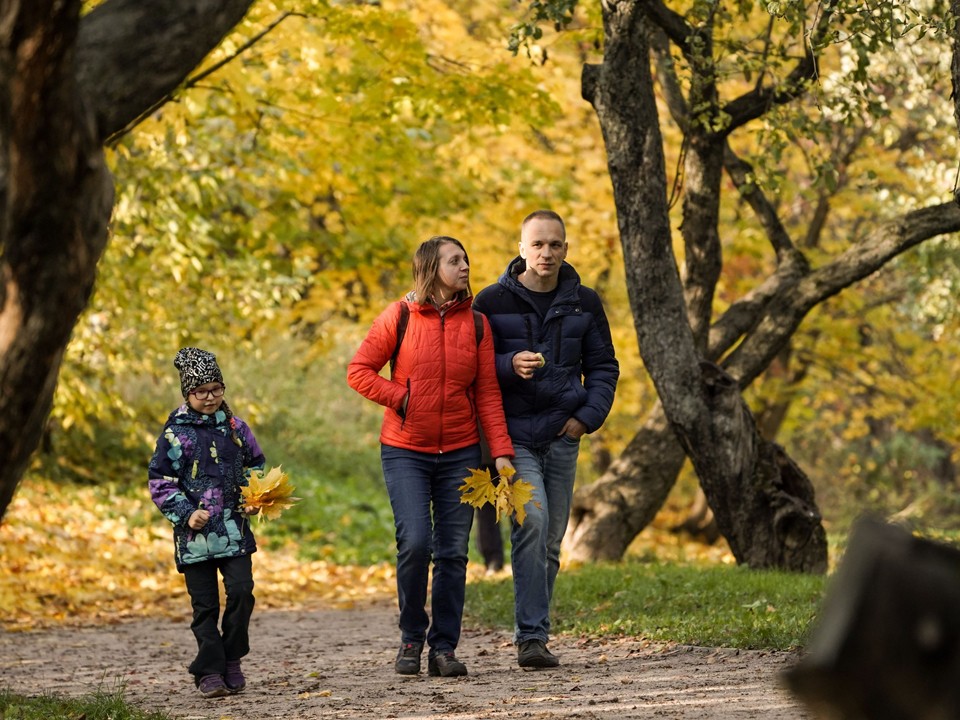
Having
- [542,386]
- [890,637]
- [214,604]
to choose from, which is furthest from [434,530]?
[890,637]

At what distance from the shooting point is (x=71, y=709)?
19.0 ft

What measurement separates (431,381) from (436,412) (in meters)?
0.15

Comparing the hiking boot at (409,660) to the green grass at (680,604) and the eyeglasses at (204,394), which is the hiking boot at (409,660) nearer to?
the green grass at (680,604)

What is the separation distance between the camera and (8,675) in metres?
7.48

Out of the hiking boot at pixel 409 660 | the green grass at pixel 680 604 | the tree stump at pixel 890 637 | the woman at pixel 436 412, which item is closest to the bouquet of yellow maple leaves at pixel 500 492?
the woman at pixel 436 412

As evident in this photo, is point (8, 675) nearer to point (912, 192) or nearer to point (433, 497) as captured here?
point (433, 497)

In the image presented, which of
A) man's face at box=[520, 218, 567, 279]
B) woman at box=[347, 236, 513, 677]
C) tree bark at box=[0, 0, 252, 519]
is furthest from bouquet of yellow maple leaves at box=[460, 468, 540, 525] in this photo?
tree bark at box=[0, 0, 252, 519]

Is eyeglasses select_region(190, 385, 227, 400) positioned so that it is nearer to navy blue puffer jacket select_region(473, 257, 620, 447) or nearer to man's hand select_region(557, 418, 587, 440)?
navy blue puffer jacket select_region(473, 257, 620, 447)

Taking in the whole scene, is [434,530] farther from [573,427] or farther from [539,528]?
[573,427]

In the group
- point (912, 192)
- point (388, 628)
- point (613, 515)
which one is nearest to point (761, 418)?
point (912, 192)

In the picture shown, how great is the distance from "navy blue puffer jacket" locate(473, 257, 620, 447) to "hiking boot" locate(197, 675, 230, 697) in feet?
6.36

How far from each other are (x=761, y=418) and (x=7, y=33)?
15908 millimetres

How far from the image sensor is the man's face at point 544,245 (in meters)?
6.57

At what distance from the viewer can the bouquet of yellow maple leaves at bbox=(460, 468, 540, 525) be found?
20.6 feet
